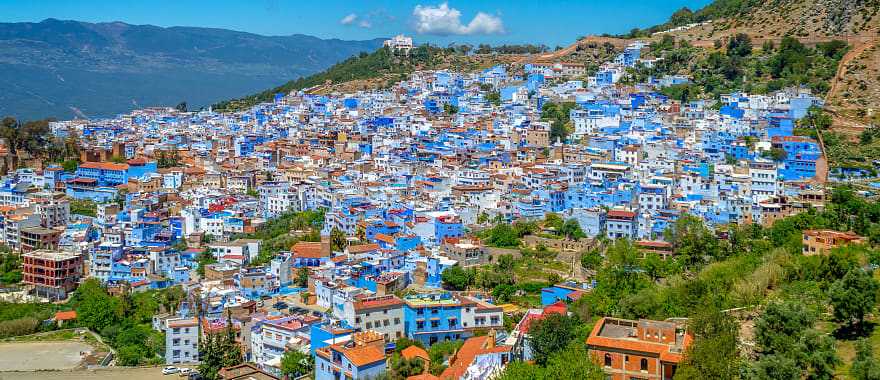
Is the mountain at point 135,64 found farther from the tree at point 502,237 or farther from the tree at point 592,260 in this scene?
the tree at point 592,260

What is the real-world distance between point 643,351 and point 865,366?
196 centimetres

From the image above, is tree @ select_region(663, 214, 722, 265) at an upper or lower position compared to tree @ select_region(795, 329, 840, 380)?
upper

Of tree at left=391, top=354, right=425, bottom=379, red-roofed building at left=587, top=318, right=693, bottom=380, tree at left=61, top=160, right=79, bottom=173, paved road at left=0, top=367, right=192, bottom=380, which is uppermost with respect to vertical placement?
tree at left=61, top=160, right=79, bottom=173

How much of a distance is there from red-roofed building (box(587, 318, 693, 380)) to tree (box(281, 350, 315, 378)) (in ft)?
14.7

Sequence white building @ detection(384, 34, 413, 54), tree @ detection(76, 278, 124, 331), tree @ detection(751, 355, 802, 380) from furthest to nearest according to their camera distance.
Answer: white building @ detection(384, 34, 413, 54) < tree @ detection(76, 278, 124, 331) < tree @ detection(751, 355, 802, 380)

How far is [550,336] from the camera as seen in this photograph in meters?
10.3

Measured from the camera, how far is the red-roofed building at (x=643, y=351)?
340 inches

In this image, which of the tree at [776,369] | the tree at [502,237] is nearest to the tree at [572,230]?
the tree at [502,237]

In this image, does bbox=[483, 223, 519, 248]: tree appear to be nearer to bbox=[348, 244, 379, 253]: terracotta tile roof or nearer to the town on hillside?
the town on hillside

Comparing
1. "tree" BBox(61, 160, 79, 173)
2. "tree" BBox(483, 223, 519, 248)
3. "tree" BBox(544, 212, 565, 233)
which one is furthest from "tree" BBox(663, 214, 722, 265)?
"tree" BBox(61, 160, 79, 173)

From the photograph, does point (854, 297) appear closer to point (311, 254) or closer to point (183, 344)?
point (183, 344)

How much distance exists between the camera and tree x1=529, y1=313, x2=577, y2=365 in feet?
33.2

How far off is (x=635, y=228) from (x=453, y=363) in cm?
642

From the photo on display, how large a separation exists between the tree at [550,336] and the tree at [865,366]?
3.05 m
